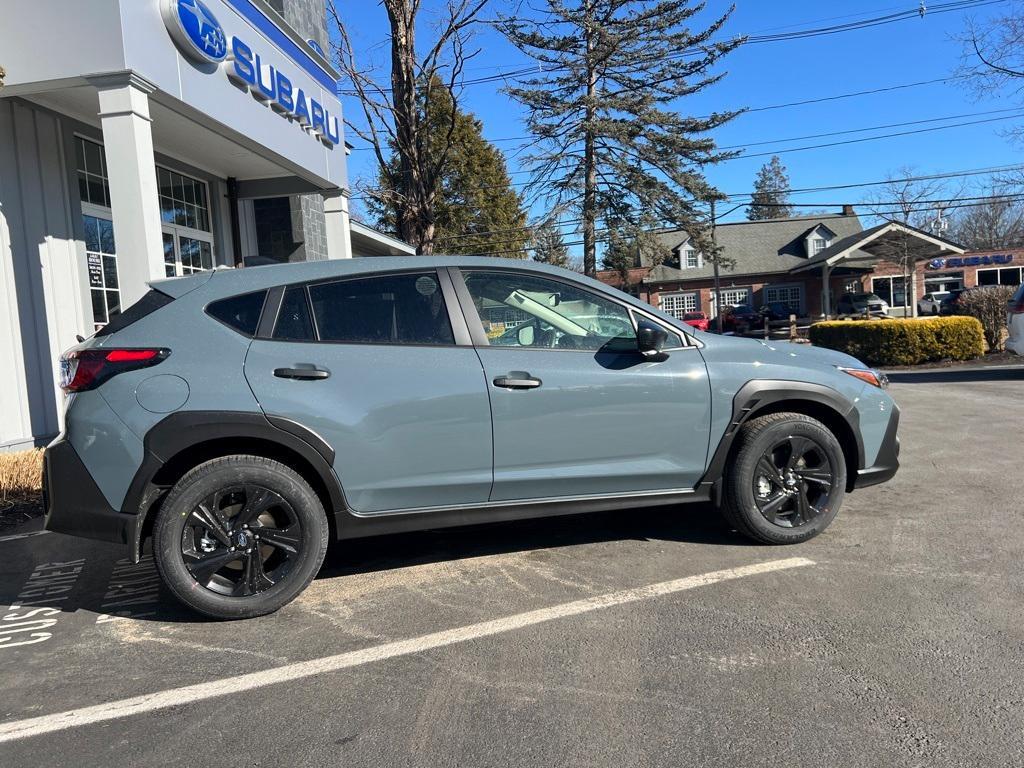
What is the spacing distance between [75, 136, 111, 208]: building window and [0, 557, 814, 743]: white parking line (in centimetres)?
710

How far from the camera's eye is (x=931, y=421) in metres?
8.24

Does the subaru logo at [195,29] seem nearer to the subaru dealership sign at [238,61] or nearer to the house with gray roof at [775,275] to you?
the subaru dealership sign at [238,61]

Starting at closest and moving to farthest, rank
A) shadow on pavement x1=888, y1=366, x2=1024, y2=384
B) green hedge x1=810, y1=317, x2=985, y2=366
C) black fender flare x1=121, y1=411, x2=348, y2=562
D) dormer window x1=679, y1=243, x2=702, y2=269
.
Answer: black fender flare x1=121, y1=411, x2=348, y2=562
shadow on pavement x1=888, y1=366, x2=1024, y2=384
green hedge x1=810, y1=317, x2=985, y2=366
dormer window x1=679, y1=243, x2=702, y2=269

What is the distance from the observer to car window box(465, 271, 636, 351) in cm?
390

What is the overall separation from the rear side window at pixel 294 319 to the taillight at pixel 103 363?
21.0 inches

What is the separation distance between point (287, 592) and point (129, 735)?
1.01 m

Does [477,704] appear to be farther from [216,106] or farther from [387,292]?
[216,106]

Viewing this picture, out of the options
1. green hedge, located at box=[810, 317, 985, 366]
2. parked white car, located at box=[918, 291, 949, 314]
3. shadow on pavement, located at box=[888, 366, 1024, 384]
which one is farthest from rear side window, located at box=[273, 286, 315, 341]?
parked white car, located at box=[918, 291, 949, 314]

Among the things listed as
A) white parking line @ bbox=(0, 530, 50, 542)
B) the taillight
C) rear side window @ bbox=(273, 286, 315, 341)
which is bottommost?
white parking line @ bbox=(0, 530, 50, 542)

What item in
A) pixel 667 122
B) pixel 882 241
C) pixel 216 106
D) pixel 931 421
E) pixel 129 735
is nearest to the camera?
pixel 129 735

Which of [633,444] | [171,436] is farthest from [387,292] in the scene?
[633,444]

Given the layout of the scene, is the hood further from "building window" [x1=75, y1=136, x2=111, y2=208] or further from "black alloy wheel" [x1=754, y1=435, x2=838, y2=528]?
"building window" [x1=75, y1=136, x2=111, y2=208]

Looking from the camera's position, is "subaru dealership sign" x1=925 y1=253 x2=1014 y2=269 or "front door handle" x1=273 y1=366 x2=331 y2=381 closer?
"front door handle" x1=273 y1=366 x2=331 y2=381

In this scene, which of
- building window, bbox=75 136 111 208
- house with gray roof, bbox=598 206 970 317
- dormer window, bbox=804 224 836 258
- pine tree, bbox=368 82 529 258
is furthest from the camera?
dormer window, bbox=804 224 836 258
